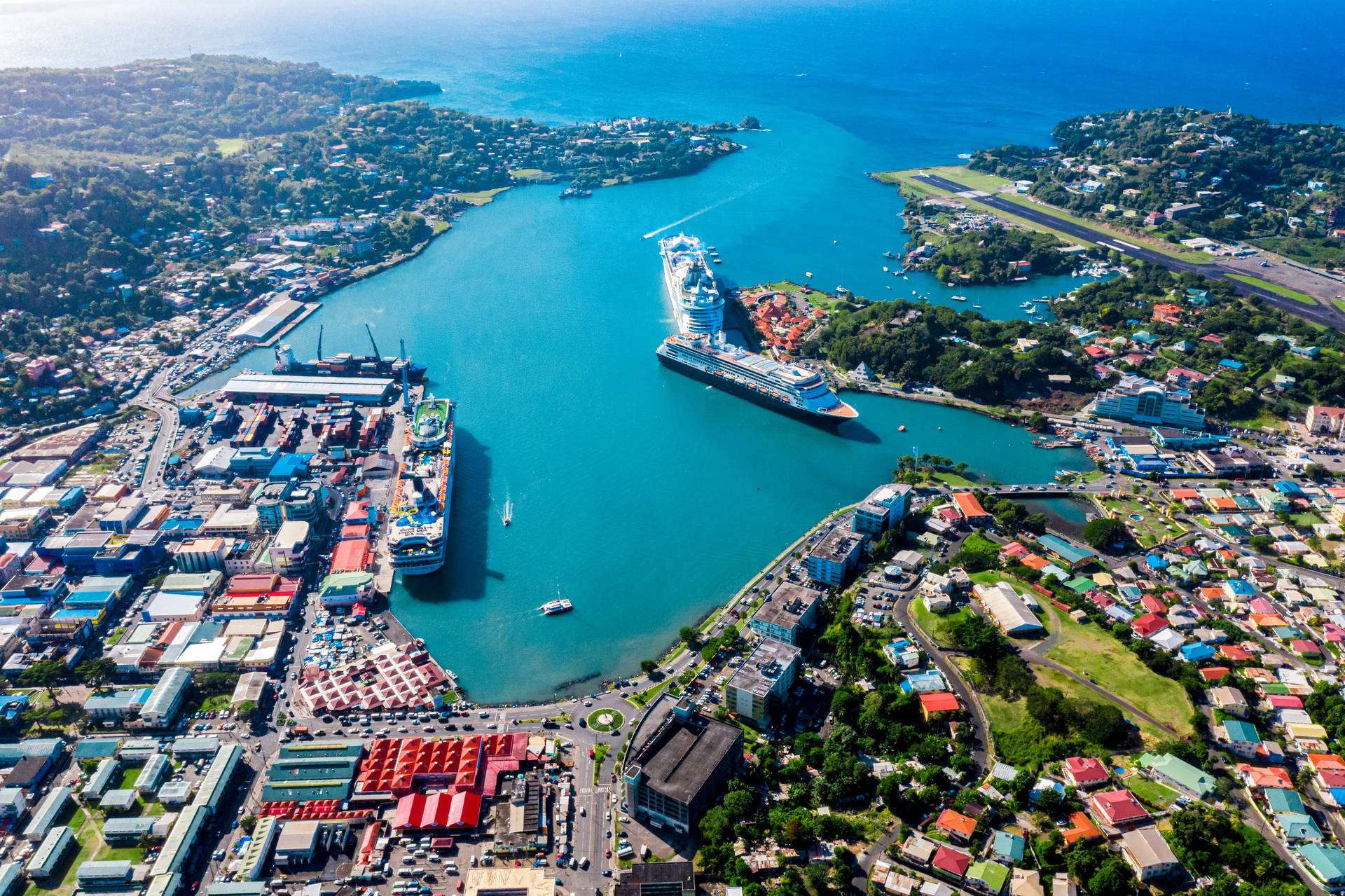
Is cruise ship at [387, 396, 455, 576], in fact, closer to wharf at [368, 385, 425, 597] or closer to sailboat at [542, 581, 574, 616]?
wharf at [368, 385, 425, 597]

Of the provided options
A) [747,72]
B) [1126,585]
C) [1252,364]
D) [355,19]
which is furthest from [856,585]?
[355,19]

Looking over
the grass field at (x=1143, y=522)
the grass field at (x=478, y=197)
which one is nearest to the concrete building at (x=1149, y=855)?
the grass field at (x=1143, y=522)

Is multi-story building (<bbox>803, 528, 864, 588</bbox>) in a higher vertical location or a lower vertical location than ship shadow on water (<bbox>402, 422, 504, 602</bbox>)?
higher

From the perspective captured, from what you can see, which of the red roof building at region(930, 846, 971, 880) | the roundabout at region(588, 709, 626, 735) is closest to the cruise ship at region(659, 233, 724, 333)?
the roundabout at region(588, 709, 626, 735)

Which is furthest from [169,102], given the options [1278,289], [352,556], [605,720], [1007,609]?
[1278,289]

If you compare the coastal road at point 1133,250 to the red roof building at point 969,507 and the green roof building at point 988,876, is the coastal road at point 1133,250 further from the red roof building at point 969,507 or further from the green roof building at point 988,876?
the green roof building at point 988,876

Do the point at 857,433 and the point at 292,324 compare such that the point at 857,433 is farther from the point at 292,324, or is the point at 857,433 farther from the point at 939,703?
the point at 292,324

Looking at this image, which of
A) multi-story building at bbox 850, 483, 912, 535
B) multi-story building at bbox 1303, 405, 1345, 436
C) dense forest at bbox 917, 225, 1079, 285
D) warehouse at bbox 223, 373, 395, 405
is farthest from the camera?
dense forest at bbox 917, 225, 1079, 285
